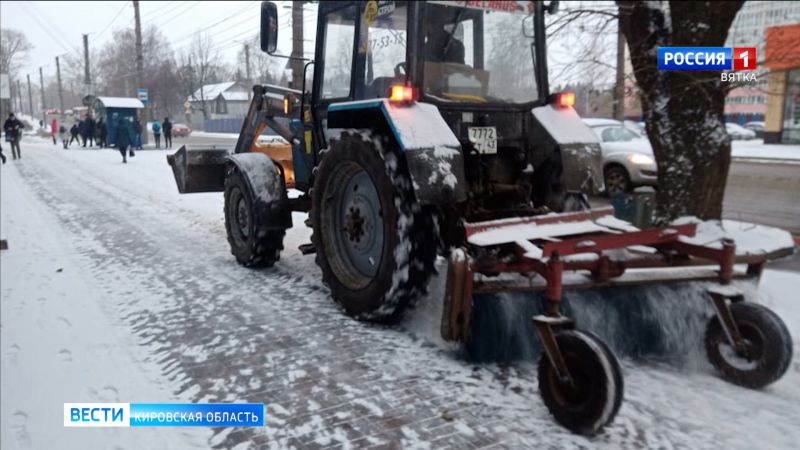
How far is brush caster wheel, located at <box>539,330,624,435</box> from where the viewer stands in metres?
2.93

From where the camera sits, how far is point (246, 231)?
6570 millimetres

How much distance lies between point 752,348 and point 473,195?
2079 millimetres

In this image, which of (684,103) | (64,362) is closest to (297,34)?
(684,103)

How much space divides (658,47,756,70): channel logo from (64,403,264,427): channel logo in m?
5.01

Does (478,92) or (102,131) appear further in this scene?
(102,131)

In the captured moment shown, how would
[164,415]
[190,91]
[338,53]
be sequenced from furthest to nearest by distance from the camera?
1. [190,91]
2. [338,53]
3. [164,415]

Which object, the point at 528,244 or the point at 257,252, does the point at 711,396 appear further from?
the point at 257,252

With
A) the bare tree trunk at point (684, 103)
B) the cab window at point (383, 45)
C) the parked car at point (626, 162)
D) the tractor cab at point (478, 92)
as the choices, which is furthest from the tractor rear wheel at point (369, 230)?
the parked car at point (626, 162)

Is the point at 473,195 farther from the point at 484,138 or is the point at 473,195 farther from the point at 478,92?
the point at 478,92

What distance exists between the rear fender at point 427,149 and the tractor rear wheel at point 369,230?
7.2 inches

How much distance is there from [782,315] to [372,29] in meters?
3.88

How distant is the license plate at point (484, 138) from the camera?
182 inches

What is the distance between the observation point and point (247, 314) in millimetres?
5039

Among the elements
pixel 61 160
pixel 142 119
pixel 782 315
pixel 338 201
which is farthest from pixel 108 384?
pixel 142 119
